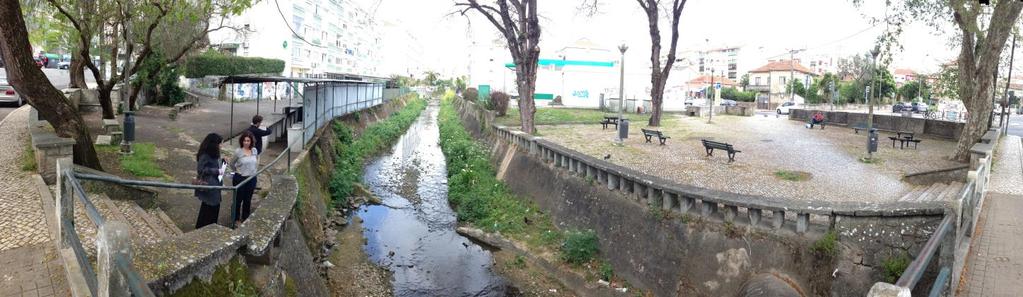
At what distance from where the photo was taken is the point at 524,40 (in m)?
20.6

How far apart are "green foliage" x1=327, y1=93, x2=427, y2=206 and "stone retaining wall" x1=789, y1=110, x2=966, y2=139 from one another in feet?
63.5

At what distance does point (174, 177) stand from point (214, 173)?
4.69 m

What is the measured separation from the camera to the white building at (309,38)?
45.8 m

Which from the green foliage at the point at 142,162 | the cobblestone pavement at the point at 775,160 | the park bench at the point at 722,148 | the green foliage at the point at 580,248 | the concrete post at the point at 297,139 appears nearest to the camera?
the green foliage at the point at 142,162

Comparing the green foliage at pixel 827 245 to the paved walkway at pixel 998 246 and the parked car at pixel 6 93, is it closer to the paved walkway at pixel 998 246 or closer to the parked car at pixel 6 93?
the paved walkway at pixel 998 246

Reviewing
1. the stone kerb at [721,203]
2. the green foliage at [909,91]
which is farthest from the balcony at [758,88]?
the stone kerb at [721,203]

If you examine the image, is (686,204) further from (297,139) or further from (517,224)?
(297,139)

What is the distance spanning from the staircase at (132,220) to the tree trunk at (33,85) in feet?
6.17

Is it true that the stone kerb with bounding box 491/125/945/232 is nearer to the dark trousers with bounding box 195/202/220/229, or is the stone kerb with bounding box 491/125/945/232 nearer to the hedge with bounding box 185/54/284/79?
the dark trousers with bounding box 195/202/220/229

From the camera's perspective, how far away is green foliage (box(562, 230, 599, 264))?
11805 mm

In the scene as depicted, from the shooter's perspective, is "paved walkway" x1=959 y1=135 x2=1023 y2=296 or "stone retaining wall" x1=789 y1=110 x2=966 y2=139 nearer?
"paved walkway" x1=959 y1=135 x2=1023 y2=296

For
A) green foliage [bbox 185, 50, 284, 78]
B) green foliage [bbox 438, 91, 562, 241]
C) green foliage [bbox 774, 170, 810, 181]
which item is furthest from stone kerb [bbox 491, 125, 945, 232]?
green foliage [bbox 185, 50, 284, 78]

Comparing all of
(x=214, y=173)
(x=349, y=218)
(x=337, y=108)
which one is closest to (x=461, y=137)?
(x=337, y=108)

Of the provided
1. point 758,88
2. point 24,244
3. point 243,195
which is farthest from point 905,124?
point 758,88
